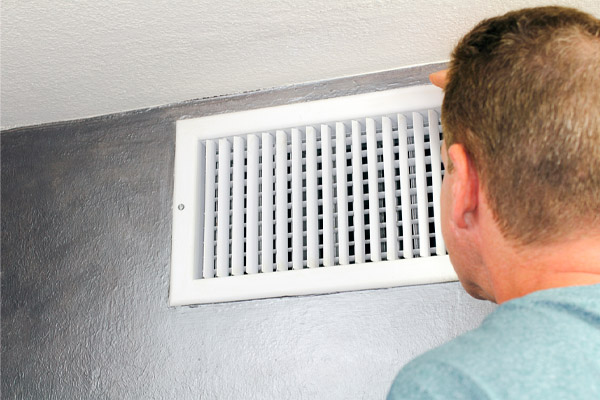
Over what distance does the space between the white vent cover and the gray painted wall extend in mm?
49

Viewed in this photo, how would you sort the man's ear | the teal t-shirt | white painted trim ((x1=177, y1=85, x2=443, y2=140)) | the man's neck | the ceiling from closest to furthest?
the teal t-shirt → the man's neck → the man's ear → the ceiling → white painted trim ((x1=177, y1=85, x2=443, y2=140))

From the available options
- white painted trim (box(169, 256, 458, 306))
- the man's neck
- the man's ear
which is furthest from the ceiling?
the man's neck

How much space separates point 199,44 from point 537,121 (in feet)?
2.50

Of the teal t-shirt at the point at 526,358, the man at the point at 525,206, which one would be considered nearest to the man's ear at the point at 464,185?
the man at the point at 525,206

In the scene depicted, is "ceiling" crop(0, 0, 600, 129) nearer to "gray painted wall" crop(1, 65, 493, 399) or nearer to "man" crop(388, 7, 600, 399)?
"gray painted wall" crop(1, 65, 493, 399)

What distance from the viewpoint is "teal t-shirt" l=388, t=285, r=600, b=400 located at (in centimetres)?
64

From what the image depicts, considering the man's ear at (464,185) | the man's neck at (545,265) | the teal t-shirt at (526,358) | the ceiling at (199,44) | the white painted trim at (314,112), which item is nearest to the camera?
the teal t-shirt at (526,358)

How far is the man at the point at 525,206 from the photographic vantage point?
650 mm

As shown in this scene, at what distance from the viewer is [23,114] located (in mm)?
1629

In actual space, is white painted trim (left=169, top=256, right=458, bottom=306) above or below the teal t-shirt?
above

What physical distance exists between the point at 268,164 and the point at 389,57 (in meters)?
0.30

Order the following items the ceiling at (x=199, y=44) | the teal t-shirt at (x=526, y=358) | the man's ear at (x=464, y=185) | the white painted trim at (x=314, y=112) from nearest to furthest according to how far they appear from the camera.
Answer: the teal t-shirt at (x=526, y=358)
the man's ear at (x=464, y=185)
the ceiling at (x=199, y=44)
the white painted trim at (x=314, y=112)

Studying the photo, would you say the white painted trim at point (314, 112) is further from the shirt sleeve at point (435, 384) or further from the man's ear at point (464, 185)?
the shirt sleeve at point (435, 384)

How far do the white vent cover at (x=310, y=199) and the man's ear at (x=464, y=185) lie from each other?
469 mm
